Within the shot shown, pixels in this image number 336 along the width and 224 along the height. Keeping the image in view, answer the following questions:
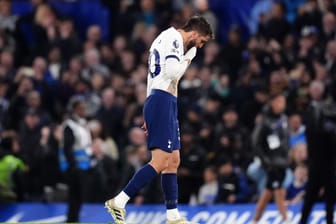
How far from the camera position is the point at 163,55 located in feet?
45.8

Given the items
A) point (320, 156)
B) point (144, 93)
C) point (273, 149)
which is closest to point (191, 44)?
point (320, 156)

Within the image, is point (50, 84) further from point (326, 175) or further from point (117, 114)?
point (326, 175)

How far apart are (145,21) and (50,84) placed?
Result: 2.64m

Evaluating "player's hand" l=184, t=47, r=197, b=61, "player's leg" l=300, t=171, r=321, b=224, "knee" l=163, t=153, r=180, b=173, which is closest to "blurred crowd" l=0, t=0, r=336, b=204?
"player's leg" l=300, t=171, r=321, b=224

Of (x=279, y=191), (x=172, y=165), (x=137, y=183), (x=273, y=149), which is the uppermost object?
(x=273, y=149)

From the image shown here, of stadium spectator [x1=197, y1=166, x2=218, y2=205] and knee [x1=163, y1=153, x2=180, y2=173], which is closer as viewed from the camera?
knee [x1=163, y1=153, x2=180, y2=173]

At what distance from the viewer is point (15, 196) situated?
832 inches

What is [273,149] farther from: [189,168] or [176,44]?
[176,44]

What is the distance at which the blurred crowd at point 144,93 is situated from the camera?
67.6 ft

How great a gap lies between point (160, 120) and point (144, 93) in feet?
26.8

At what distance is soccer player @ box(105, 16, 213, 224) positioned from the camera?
13.9m

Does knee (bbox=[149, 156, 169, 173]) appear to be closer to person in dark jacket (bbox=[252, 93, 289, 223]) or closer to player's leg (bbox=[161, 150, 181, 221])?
player's leg (bbox=[161, 150, 181, 221])

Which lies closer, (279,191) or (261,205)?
(279,191)

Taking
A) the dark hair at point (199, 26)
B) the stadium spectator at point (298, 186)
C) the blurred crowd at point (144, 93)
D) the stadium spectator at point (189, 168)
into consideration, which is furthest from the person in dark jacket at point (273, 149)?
the dark hair at point (199, 26)
